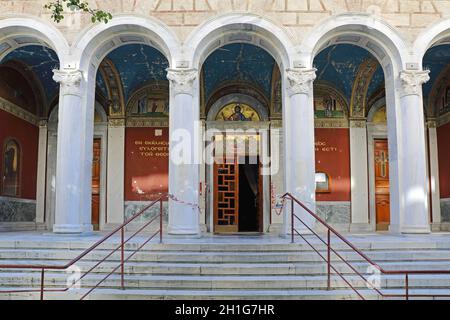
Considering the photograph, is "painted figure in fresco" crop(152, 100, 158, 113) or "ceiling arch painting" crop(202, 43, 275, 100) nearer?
"ceiling arch painting" crop(202, 43, 275, 100)

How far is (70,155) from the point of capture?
1123cm

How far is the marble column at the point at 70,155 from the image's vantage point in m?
11.0

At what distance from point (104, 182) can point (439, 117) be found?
442 inches

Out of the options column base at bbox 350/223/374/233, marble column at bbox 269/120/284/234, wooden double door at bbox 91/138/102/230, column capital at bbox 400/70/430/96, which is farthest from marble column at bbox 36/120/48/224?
column capital at bbox 400/70/430/96

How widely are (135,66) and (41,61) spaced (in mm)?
2841

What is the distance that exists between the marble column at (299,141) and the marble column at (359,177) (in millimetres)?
5033

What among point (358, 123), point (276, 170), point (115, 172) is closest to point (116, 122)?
point (115, 172)

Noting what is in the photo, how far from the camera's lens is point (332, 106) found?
16.1 metres

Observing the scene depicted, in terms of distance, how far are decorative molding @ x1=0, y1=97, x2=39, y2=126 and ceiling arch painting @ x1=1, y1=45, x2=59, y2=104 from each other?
2.58 ft

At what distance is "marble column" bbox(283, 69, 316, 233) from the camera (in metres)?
11.0

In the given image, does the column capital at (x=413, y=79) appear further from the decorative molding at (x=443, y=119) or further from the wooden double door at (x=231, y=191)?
the wooden double door at (x=231, y=191)

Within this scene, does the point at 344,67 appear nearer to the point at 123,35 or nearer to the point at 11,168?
the point at 123,35

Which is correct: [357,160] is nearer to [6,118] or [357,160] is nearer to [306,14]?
[306,14]

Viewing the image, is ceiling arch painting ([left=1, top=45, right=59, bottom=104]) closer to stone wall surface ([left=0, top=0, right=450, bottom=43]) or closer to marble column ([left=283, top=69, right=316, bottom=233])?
stone wall surface ([left=0, top=0, right=450, bottom=43])
